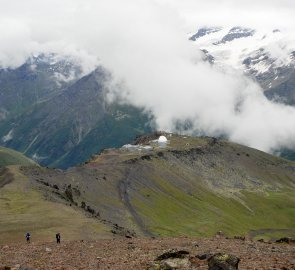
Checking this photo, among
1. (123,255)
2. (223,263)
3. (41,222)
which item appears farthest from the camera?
(41,222)

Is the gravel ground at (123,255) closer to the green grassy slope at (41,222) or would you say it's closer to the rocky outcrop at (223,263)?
the rocky outcrop at (223,263)

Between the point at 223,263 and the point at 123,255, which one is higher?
the point at 223,263

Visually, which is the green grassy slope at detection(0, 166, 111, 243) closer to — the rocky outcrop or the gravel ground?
the gravel ground

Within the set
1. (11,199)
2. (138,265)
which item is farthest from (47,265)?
(11,199)

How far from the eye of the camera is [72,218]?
126m

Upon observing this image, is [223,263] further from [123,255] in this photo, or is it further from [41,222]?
[41,222]

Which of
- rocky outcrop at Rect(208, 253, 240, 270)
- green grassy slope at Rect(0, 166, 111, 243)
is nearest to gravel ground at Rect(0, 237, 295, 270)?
rocky outcrop at Rect(208, 253, 240, 270)

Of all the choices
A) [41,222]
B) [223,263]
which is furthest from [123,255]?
[41,222]

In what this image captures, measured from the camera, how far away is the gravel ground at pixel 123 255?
145ft

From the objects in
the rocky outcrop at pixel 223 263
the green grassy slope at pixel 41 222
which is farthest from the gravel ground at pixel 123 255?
the green grassy slope at pixel 41 222

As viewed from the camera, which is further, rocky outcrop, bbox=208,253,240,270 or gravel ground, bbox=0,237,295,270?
gravel ground, bbox=0,237,295,270

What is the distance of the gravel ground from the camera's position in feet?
145

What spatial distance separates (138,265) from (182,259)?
3.68 metres

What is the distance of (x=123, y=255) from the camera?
51.4m
